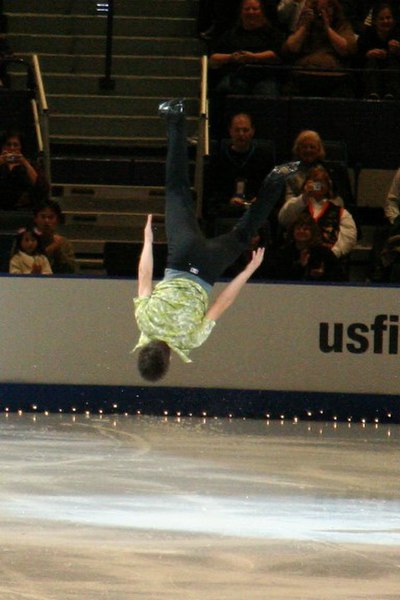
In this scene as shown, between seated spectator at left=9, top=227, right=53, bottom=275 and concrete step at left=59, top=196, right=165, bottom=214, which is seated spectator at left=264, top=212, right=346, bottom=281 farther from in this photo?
concrete step at left=59, top=196, right=165, bottom=214

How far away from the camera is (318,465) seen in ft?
28.6

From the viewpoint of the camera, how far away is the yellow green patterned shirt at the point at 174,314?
7734 mm

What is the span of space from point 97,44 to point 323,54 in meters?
2.21

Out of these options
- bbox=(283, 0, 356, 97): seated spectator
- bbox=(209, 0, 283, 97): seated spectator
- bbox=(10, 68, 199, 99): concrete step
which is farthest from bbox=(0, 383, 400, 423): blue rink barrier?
bbox=(10, 68, 199, 99): concrete step

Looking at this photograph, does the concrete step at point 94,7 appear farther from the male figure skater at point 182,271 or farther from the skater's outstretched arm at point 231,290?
the skater's outstretched arm at point 231,290

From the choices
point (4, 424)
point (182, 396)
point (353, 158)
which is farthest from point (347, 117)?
point (4, 424)

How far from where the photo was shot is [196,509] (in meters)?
7.33

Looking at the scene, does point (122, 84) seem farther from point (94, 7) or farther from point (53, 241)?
point (53, 241)

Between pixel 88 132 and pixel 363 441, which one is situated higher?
pixel 88 132

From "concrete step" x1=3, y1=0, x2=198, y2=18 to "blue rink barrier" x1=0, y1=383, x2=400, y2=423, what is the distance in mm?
4662

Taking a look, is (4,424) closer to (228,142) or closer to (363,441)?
(363,441)

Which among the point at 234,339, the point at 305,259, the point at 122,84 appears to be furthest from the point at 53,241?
the point at 122,84

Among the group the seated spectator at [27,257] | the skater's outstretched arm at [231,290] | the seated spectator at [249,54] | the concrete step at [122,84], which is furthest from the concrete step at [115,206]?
the skater's outstretched arm at [231,290]

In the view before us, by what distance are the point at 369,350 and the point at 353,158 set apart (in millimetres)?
2603
